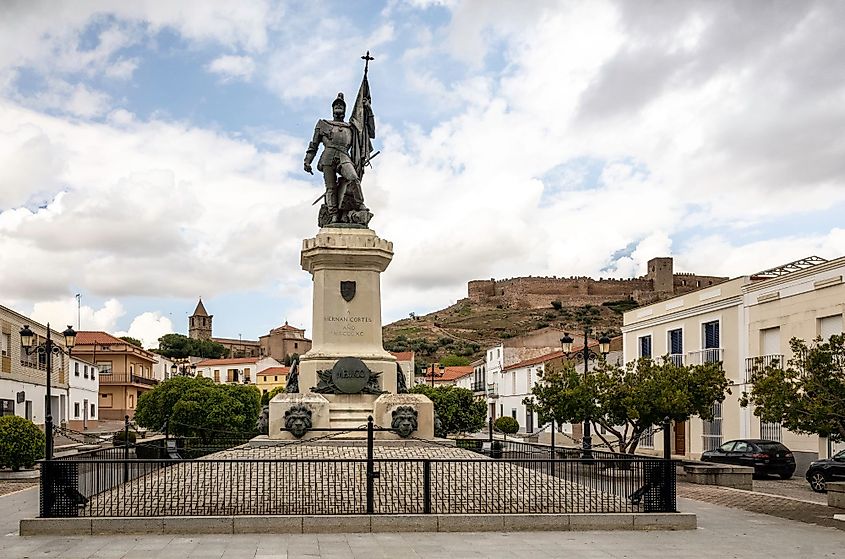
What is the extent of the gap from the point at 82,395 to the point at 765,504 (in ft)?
160

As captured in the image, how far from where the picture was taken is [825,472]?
2134cm

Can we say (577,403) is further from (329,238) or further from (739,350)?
(739,350)

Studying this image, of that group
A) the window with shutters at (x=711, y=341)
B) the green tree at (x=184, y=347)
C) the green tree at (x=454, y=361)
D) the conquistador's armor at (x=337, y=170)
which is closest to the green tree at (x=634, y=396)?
the conquistador's armor at (x=337, y=170)

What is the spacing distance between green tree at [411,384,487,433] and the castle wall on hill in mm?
135879

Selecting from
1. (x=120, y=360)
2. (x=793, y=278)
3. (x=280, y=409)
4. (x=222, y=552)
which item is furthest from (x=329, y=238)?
(x=120, y=360)

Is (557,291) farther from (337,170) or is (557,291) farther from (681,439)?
(337,170)

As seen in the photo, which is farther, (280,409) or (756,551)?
(280,409)

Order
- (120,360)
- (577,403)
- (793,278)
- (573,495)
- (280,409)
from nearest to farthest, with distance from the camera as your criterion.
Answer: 1. (573,495)
2. (280,409)
3. (577,403)
4. (793,278)
5. (120,360)

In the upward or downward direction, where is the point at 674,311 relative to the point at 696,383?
upward

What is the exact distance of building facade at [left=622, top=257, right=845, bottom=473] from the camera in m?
28.0

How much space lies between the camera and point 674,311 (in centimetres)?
3822

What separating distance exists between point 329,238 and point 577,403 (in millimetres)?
8230

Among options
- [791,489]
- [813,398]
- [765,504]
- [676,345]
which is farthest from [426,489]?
[676,345]

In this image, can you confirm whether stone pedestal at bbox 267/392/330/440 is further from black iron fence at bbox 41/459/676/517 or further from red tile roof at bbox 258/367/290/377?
red tile roof at bbox 258/367/290/377
